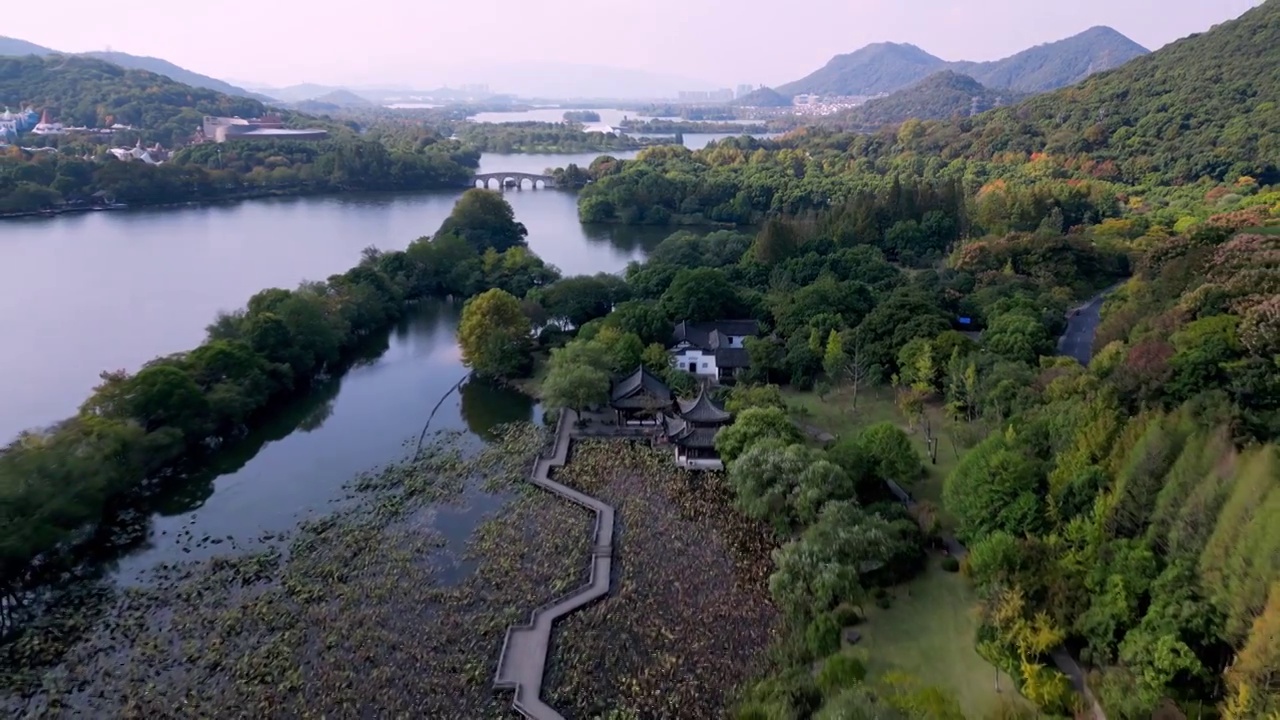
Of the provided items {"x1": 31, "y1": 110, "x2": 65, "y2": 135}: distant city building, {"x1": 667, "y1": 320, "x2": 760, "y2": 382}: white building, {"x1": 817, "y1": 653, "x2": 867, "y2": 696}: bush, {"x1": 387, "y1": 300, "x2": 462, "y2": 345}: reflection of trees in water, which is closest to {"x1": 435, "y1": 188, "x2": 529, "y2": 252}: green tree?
{"x1": 387, "y1": 300, "x2": 462, "y2": 345}: reflection of trees in water

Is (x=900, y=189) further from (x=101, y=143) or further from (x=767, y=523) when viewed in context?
(x=101, y=143)

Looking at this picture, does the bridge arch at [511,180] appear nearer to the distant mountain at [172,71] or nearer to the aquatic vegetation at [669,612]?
the aquatic vegetation at [669,612]

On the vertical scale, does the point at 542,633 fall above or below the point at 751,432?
below

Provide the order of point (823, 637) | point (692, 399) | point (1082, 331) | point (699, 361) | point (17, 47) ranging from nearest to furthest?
point (823, 637)
point (692, 399)
point (699, 361)
point (1082, 331)
point (17, 47)

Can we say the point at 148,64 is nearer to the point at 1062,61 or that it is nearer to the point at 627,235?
the point at 627,235

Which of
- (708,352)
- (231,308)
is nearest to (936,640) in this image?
(708,352)

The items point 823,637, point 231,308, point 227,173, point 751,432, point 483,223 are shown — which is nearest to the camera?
point 823,637
